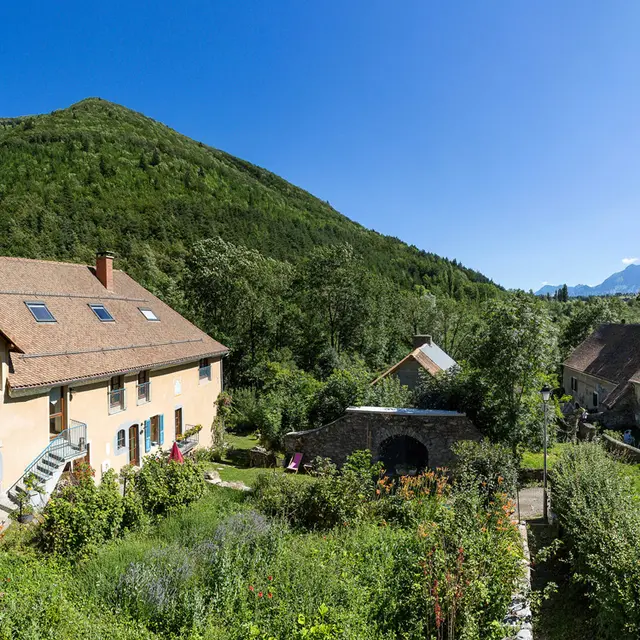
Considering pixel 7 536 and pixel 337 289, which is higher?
pixel 337 289

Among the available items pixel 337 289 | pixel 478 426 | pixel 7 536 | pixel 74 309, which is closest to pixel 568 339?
pixel 337 289

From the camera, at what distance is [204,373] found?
23.3 m

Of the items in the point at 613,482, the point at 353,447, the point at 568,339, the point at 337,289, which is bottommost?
the point at 353,447

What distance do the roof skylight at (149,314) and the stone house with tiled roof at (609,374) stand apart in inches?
1019

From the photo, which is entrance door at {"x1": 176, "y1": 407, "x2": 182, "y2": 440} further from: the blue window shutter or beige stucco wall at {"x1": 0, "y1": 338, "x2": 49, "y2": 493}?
beige stucco wall at {"x1": 0, "y1": 338, "x2": 49, "y2": 493}

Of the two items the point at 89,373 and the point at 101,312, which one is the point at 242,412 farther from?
the point at 89,373

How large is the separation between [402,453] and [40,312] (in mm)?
15702

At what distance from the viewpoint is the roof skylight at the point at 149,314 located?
21.4 m

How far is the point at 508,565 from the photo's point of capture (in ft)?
21.0

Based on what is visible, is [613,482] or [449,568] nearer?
[449,568]

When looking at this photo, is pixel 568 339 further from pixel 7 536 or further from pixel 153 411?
pixel 7 536

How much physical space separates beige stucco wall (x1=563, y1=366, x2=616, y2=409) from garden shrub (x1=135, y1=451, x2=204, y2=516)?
90.2ft

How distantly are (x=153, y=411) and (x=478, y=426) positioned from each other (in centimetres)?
1370

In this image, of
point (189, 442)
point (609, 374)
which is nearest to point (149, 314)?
point (189, 442)
